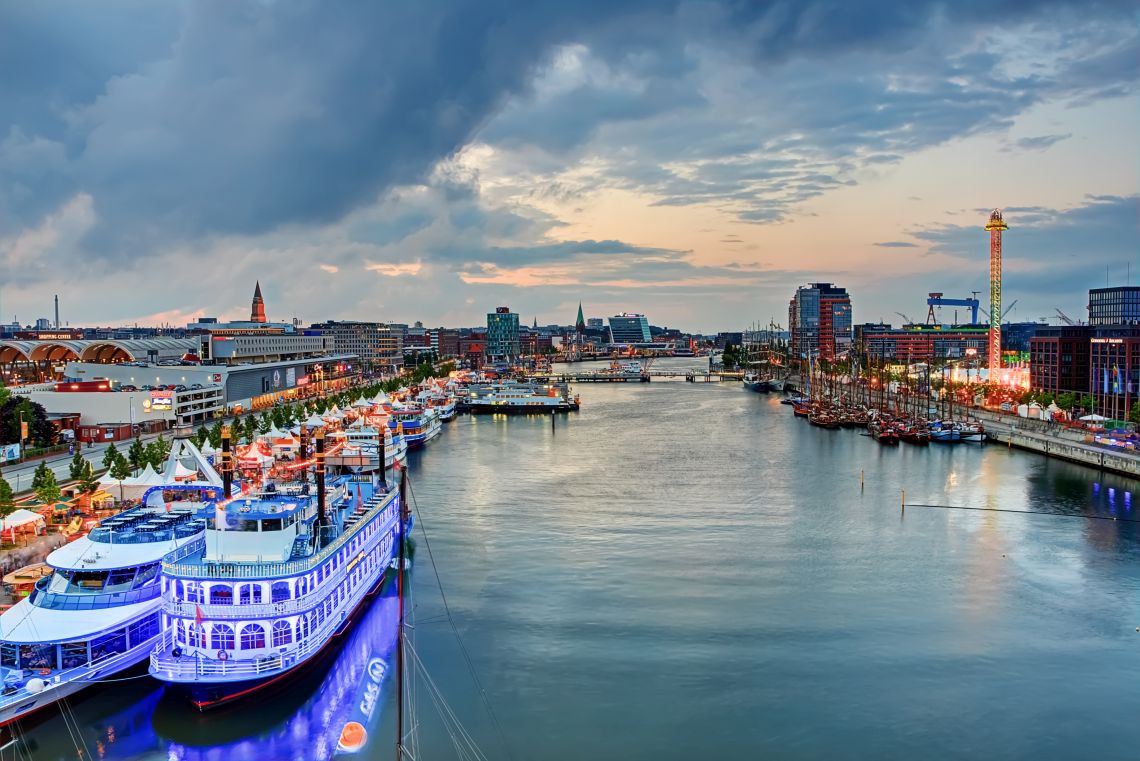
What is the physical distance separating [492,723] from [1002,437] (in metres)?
42.8

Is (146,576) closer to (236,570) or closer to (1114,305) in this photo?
(236,570)

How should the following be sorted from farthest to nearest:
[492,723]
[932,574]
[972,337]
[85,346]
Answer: [972,337], [85,346], [932,574], [492,723]

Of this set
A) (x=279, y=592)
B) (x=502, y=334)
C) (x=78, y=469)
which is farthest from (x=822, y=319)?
(x=279, y=592)

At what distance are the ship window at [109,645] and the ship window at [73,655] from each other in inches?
5.7

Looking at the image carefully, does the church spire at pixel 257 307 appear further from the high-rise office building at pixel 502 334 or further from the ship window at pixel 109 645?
the ship window at pixel 109 645

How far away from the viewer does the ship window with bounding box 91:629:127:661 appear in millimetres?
14280

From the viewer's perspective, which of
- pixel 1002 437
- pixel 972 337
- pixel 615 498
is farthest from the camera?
pixel 972 337

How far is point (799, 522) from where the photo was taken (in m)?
28.2

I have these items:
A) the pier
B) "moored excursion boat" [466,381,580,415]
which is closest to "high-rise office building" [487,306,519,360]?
the pier

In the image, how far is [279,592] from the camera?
1480 cm

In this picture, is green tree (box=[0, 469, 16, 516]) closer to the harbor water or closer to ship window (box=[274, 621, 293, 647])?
the harbor water

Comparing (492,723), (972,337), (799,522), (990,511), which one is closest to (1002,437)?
(990,511)

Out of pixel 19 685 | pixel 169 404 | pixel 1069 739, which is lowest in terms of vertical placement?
pixel 1069 739

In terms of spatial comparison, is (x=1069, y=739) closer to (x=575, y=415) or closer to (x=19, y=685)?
(x=19, y=685)
